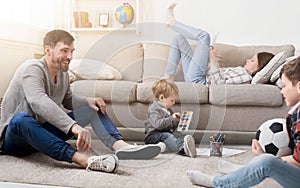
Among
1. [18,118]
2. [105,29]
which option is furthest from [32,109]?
[105,29]

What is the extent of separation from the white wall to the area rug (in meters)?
1.73

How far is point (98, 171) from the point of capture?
163 centimetres

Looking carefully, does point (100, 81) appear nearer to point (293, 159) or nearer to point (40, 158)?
point (40, 158)

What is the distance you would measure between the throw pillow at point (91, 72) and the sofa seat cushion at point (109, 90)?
0.16 metres

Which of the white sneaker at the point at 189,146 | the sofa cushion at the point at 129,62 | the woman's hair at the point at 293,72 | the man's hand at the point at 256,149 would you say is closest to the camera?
the woman's hair at the point at 293,72

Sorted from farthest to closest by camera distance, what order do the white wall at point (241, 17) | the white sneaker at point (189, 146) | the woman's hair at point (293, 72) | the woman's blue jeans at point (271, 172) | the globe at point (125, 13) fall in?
the globe at point (125, 13) < the white wall at point (241, 17) < the white sneaker at point (189, 146) < the woman's hair at point (293, 72) < the woman's blue jeans at point (271, 172)

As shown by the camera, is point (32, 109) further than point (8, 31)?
No

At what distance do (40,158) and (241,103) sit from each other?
1.27 metres

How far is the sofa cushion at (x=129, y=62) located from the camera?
2898mm

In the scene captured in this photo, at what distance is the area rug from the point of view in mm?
1489

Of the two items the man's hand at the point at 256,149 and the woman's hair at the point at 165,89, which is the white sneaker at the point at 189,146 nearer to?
the woman's hair at the point at 165,89

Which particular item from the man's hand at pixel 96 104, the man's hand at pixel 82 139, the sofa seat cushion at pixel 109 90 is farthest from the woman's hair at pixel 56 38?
the sofa seat cushion at pixel 109 90

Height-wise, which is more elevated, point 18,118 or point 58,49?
point 58,49

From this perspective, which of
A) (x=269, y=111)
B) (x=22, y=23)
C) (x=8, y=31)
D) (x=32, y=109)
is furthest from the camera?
(x=22, y=23)
